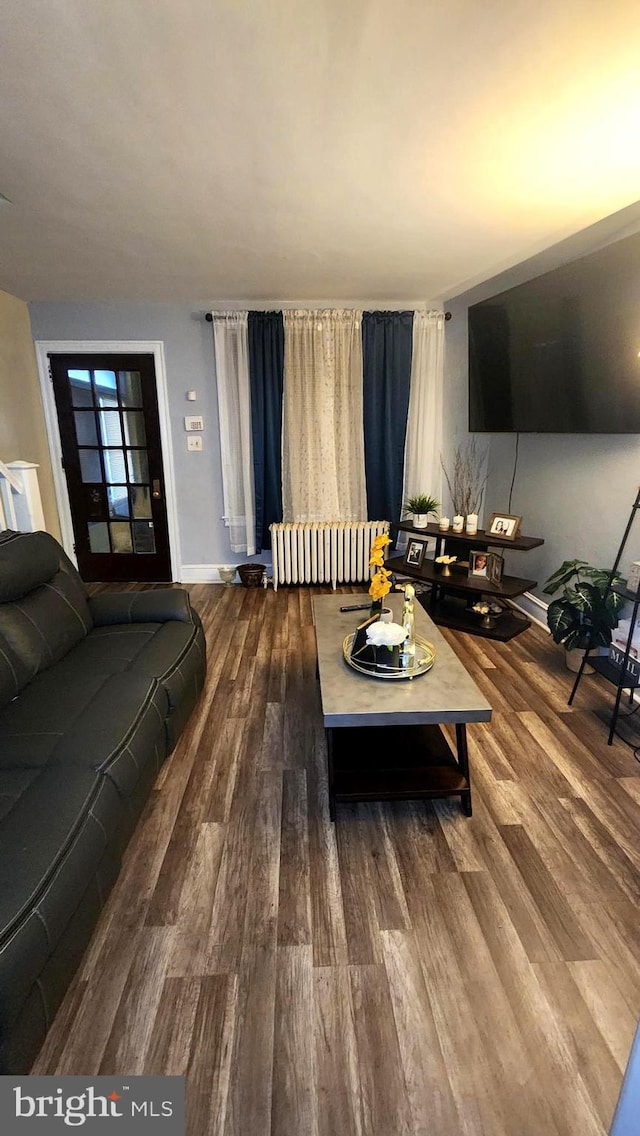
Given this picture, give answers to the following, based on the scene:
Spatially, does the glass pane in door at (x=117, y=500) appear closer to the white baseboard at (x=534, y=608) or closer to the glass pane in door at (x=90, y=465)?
the glass pane in door at (x=90, y=465)

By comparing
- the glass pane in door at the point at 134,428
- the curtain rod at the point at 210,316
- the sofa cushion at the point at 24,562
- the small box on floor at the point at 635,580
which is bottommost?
the small box on floor at the point at 635,580

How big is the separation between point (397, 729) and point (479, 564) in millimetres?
1885

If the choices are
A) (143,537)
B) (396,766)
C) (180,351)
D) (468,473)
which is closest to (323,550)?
(468,473)

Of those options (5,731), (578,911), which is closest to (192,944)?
(5,731)

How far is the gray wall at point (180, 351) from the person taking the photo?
4.12 meters

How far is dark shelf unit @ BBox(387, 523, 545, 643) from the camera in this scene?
136 inches

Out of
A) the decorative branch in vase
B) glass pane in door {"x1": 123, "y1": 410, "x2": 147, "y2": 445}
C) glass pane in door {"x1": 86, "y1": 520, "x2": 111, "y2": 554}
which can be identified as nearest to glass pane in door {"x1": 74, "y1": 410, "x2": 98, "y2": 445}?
glass pane in door {"x1": 123, "y1": 410, "x2": 147, "y2": 445}

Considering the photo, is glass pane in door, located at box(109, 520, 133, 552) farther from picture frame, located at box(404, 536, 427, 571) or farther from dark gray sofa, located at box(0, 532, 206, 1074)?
picture frame, located at box(404, 536, 427, 571)

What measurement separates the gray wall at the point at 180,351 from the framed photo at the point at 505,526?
236 centimetres

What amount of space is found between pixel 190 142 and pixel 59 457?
3225mm

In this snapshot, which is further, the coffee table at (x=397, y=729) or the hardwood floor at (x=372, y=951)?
the coffee table at (x=397, y=729)

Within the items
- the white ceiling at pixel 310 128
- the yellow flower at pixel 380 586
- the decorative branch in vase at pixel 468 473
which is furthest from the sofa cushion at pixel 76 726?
the decorative branch in vase at pixel 468 473

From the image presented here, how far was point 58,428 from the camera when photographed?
434cm

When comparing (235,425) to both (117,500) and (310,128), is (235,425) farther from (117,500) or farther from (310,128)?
(310,128)
